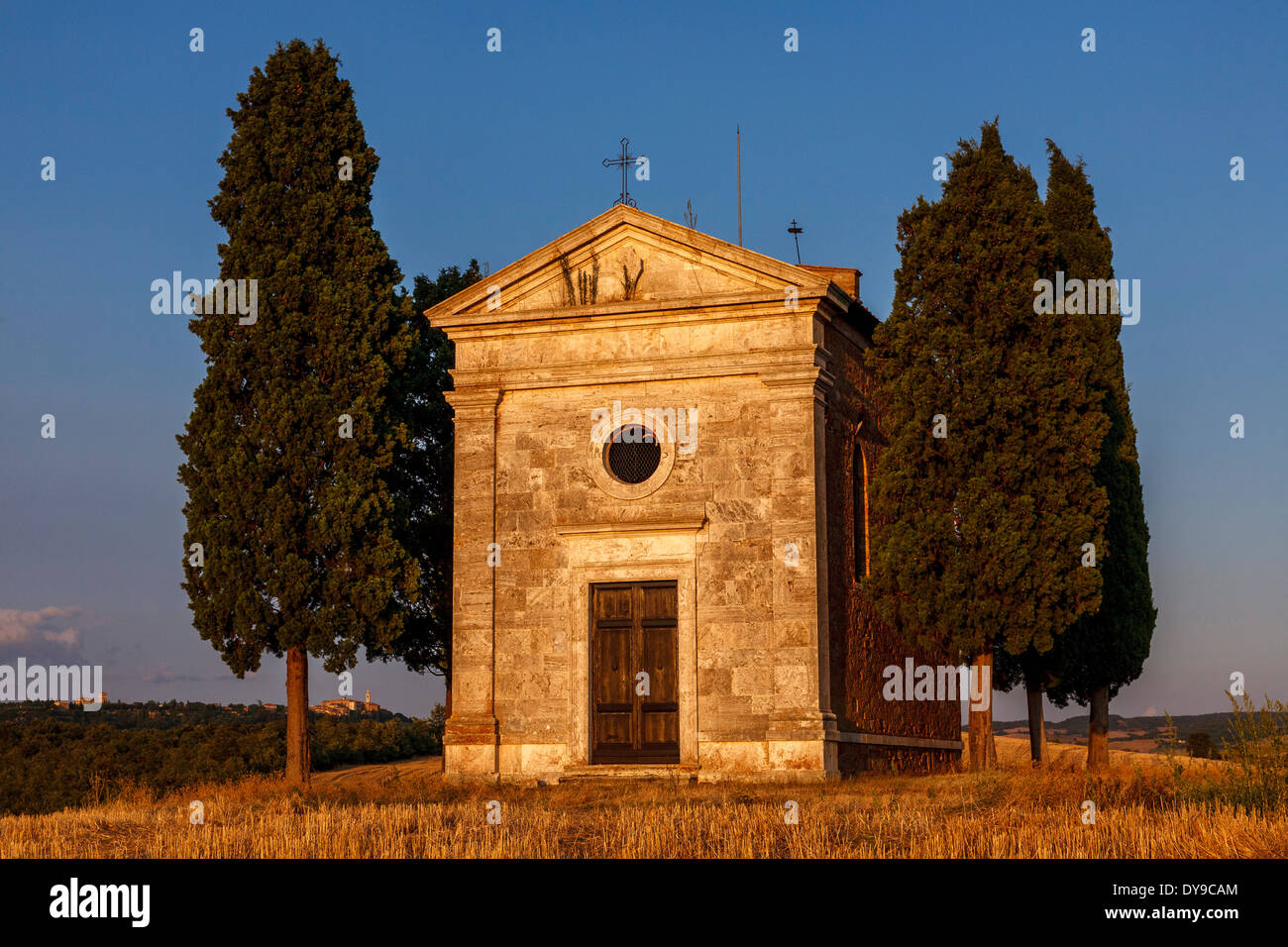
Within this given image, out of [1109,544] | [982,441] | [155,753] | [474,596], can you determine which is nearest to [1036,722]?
[1109,544]

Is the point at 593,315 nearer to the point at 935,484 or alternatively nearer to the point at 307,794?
the point at 935,484

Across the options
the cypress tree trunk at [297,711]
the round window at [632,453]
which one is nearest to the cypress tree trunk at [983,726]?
the round window at [632,453]

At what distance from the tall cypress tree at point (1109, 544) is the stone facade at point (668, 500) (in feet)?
24.0

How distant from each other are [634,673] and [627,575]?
1.46 meters

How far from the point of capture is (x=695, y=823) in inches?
564

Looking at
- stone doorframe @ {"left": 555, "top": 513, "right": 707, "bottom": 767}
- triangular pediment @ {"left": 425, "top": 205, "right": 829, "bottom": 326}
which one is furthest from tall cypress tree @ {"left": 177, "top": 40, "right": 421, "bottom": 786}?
stone doorframe @ {"left": 555, "top": 513, "right": 707, "bottom": 767}

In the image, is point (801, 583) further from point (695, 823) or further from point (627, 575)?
point (695, 823)

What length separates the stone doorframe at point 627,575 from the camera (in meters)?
21.2

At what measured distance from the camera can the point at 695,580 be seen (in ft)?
70.1

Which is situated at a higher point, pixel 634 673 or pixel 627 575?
pixel 627 575

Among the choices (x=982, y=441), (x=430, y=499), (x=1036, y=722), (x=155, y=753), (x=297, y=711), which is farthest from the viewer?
(x=1036, y=722)

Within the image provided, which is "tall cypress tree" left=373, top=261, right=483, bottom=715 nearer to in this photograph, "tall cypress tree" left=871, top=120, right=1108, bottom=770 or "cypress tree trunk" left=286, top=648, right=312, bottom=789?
"cypress tree trunk" left=286, top=648, right=312, bottom=789
